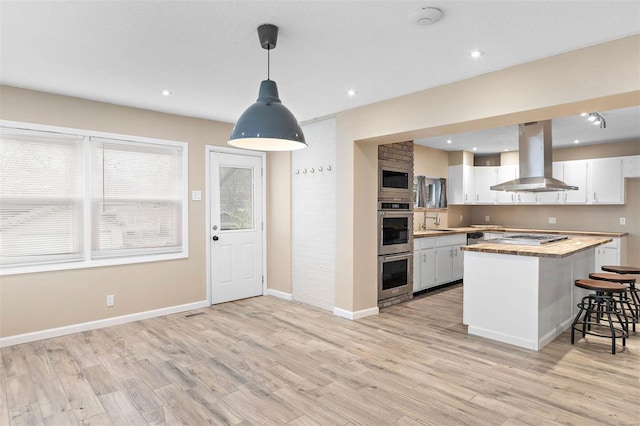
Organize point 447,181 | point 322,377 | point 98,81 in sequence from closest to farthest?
1. point 322,377
2. point 98,81
3. point 447,181

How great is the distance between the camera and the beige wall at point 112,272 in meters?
3.72

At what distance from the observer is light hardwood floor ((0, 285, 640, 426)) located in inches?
96.0

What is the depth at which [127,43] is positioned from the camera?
107 inches

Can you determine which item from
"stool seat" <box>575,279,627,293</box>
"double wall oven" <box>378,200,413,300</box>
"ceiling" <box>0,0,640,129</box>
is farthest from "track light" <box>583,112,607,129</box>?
"double wall oven" <box>378,200,413,300</box>

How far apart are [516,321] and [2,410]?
4.22 metres

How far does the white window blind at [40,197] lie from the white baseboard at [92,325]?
2.40 ft

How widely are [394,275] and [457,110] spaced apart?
2.52 m

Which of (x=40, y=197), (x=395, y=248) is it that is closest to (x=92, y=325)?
(x=40, y=197)

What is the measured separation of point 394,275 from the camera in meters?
5.17

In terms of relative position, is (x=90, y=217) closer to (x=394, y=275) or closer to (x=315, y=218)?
(x=315, y=218)

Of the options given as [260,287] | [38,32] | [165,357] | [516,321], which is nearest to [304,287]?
[260,287]

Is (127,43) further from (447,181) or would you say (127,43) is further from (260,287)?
(447,181)

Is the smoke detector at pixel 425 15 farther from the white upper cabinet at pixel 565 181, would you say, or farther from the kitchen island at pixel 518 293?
the white upper cabinet at pixel 565 181

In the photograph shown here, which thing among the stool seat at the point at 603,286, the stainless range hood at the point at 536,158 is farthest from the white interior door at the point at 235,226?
the stool seat at the point at 603,286
